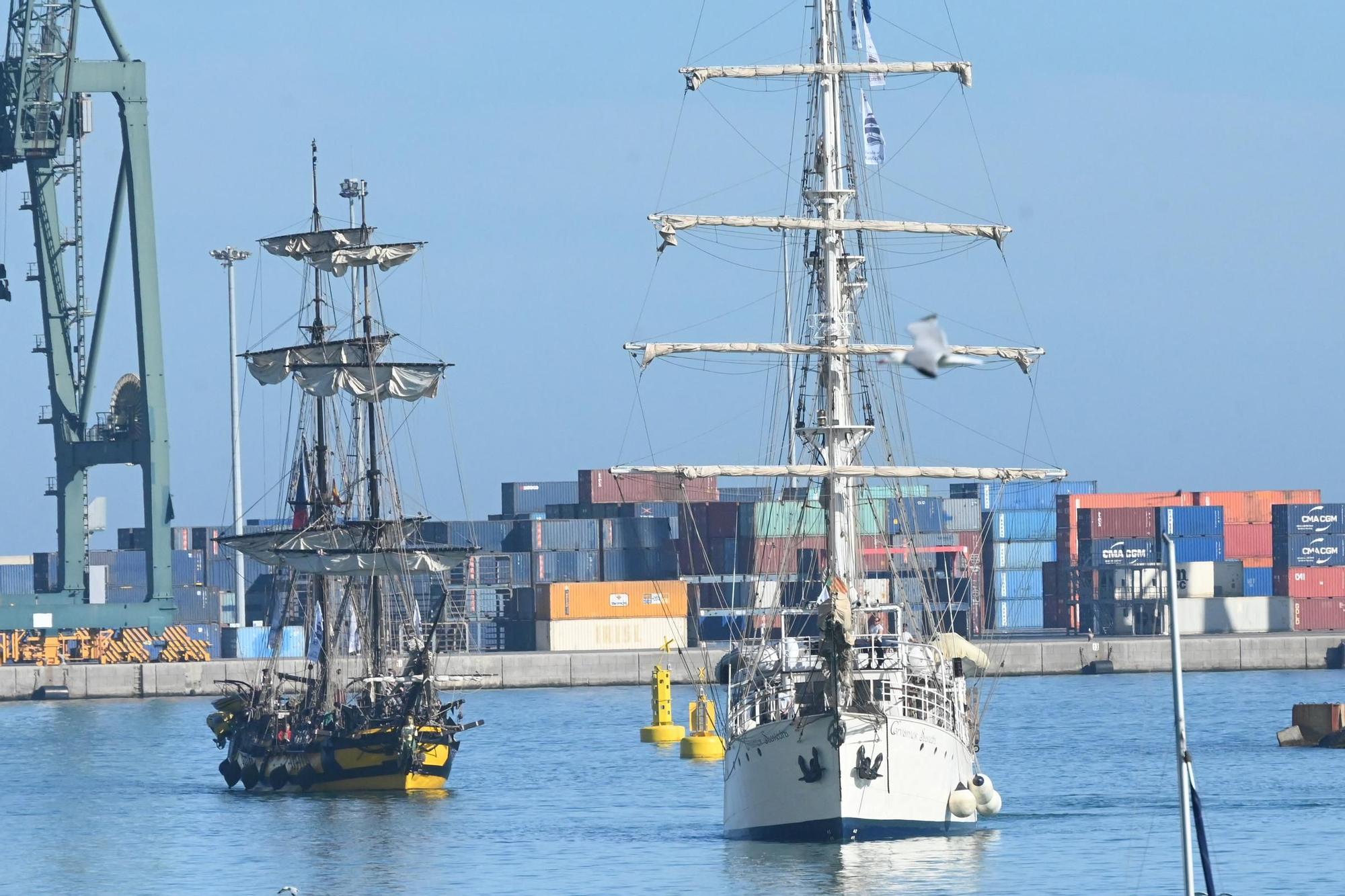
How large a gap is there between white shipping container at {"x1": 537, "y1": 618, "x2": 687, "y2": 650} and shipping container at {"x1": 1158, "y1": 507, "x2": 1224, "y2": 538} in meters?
27.3

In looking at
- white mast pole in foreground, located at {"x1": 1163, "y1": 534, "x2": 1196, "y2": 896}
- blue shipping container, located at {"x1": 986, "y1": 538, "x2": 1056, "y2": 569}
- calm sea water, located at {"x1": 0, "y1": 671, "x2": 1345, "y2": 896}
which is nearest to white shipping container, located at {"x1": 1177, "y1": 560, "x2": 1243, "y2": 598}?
blue shipping container, located at {"x1": 986, "y1": 538, "x2": 1056, "y2": 569}

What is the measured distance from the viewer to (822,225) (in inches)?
1816

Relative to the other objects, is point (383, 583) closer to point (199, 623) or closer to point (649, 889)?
point (649, 889)

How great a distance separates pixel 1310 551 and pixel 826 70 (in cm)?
8956

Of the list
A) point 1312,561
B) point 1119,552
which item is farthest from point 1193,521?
point 1312,561

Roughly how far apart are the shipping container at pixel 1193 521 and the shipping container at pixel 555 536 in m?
30.7

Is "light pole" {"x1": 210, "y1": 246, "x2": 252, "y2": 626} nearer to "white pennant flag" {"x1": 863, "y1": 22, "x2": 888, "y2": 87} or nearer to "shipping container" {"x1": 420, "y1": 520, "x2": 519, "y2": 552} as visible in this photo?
"shipping container" {"x1": 420, "y1": 520, "x2": 519, "y2": 552}

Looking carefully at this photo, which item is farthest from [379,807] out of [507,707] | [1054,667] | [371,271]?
[1054,667]

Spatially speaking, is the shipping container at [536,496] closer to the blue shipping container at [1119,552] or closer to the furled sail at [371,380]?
the blue shipping container at [1119,552]

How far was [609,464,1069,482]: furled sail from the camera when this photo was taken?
146 ft

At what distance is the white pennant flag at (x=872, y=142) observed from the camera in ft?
153

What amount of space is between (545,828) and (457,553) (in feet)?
53.8

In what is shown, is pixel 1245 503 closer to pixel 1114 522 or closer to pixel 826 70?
pixel 1114 522

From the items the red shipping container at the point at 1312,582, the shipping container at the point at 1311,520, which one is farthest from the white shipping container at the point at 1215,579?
the shipping container at the point at 1311,520
